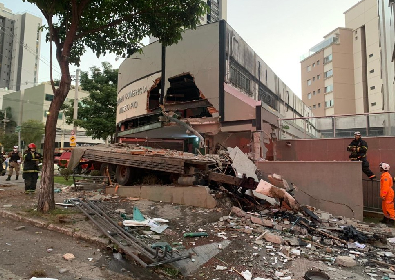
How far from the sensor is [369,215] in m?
7.20

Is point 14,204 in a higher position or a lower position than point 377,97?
lower

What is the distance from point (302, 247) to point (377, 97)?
1538 inches

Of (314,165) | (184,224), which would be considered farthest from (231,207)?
(314,165)

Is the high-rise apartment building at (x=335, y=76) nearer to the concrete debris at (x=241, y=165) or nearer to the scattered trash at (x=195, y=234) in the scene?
the concrete debris at (x=241, y=165)

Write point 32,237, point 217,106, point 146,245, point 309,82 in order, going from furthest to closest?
point 309,82, point 217,106, point 32,237, point 146,245

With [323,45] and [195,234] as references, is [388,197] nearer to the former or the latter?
[195,234]

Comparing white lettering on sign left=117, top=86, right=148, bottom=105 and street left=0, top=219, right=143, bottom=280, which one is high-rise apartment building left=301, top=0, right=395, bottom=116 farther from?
street left=0, top=219, right=143, bottom=280

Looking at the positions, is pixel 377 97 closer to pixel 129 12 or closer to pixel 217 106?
pixel 217 106

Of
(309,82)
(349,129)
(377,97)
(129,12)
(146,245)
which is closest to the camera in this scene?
(146,245)

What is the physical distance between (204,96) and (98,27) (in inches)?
276

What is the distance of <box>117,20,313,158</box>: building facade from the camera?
11727 millimetres

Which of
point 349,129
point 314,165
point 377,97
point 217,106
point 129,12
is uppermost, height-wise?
point 377,97

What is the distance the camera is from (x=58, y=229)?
4367mm

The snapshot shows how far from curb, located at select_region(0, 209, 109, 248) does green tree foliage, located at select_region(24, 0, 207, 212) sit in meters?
0.42
